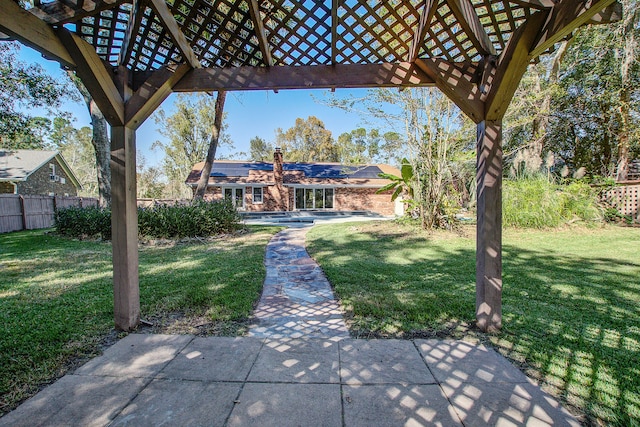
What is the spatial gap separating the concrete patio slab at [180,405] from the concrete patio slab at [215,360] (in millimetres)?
92

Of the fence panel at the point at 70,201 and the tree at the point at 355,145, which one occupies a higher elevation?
the tree at the point at 355,145

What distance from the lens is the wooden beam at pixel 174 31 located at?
7.70 ft

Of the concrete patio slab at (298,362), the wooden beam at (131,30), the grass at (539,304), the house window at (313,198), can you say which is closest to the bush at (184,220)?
the grass at (539,304)

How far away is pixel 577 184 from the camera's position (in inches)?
379

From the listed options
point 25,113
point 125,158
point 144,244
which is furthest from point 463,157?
point 25,113

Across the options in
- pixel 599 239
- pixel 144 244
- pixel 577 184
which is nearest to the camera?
pixel 599 239

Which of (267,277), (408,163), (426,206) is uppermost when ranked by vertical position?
(408,163)

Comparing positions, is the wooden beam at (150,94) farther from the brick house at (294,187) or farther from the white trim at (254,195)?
the white trim at (254,195)

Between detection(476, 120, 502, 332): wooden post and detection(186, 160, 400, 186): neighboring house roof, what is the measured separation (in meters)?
18.7

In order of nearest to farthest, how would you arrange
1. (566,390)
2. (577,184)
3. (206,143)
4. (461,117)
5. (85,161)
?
(566,390) < (461,117) < (577,184) < (206,143) < (85,161)

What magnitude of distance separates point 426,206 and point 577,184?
17.5ft

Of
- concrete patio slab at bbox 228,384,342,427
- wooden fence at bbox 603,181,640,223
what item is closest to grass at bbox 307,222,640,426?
concrete patio slab at bbox 228,384,342,427

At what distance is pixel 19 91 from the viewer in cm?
933

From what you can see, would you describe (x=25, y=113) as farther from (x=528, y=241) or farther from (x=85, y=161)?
(x=85, y=161)
